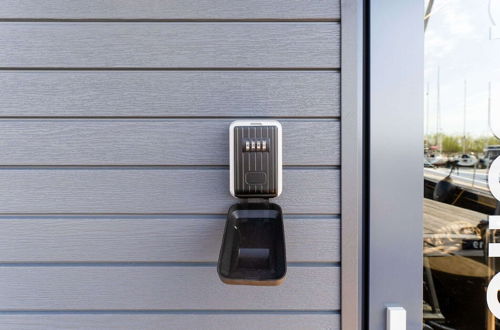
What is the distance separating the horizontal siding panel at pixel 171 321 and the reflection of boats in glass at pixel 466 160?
21.4 inches

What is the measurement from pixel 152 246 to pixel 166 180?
18cm

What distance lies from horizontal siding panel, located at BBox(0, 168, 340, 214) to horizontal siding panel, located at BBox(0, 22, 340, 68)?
29 centimetres

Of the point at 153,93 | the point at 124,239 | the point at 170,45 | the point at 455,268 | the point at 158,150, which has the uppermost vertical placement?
the point at 170,45

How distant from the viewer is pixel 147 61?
717 mm

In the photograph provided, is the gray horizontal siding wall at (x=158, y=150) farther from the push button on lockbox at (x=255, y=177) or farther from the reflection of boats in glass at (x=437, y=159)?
the reflection of boats in glass at (x=437, y=159)

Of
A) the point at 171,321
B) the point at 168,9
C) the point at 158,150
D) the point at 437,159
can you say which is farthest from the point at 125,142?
the point at 437,159

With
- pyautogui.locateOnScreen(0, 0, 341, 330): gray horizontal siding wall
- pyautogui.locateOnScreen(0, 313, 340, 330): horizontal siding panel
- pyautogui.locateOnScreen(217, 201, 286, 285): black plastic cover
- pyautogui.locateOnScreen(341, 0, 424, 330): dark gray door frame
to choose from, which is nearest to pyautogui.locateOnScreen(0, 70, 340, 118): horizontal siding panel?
pyautogui.locateOnScreen(0, 0, 341, 330): gray horizontal siding wall

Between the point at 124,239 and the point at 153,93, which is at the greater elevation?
the point at 153,93

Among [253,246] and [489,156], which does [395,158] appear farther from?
[253,246]

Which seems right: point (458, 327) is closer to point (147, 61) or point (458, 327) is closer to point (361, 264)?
point (361, 264)

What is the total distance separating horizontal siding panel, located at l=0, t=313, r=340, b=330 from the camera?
2.37 feet

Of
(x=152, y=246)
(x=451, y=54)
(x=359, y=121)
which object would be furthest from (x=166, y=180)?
(x=451, y=54)

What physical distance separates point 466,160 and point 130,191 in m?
0.93

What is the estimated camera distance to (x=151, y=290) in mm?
734
